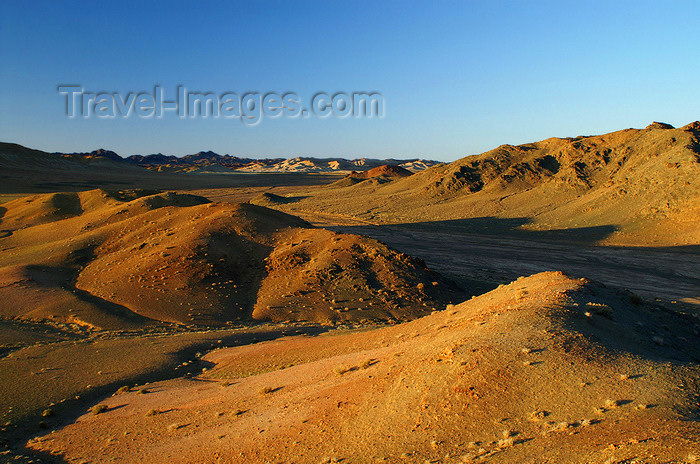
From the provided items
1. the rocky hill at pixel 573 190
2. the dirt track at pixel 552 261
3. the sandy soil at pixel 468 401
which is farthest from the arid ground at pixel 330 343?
the rocky hill at pixel 573 190

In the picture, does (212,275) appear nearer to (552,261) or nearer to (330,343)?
(330,343)

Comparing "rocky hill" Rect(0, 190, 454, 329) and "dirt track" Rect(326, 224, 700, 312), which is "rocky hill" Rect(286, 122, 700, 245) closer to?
"dirt track" Rect(326, 224, 700, 312)

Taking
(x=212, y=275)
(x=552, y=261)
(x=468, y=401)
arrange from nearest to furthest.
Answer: (x=468, y=401) → (x=212, y=275) → (x=552, y=261)

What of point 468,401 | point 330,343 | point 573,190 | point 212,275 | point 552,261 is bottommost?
point 552,261

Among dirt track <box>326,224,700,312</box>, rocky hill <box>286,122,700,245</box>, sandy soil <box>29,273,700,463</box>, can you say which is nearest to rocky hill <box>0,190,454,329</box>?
dirt track <box>326,224,700,312</box>

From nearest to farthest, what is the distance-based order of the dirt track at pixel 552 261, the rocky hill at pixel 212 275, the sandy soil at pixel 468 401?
the sandy soil at pixel 468 401
the rocky hill at pixel 212 275
the dirt track at pixel 552 261

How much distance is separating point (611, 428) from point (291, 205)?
5002 centimetres

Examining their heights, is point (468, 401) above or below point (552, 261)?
above

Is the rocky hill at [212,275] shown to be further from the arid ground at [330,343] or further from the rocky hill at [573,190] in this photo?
the rocky hill at [573,190]

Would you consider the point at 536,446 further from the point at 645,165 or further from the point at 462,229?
the point at 645,165

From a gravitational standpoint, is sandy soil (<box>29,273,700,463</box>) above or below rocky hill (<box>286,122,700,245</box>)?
below

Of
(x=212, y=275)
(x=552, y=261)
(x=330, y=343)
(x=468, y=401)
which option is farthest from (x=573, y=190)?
(x=468, y=401)

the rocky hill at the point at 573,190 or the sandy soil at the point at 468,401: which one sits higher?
the rocky hill at the point at 573,190

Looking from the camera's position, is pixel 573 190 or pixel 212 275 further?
pixel 573 190
